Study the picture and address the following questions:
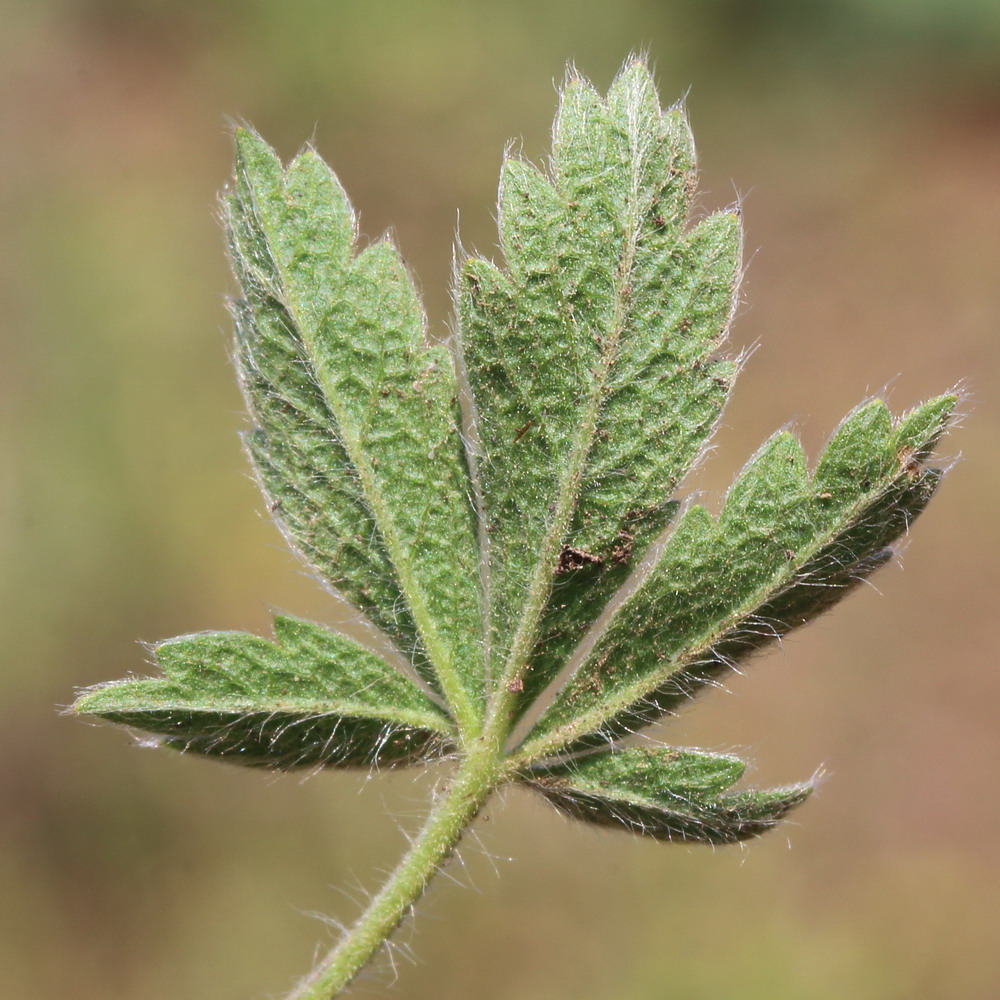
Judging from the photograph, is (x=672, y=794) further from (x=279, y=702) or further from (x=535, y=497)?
(x=279, y=702)

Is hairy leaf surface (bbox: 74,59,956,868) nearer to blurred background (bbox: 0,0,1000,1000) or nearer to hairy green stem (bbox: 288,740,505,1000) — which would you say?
hairy green stem (bbox: 288,740,505,1000)

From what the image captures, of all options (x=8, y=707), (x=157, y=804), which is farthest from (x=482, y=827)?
(x=8, y=707)

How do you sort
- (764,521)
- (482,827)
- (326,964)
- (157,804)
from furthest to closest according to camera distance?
(157,804) < (482,827) < (764,521) < (326,964)

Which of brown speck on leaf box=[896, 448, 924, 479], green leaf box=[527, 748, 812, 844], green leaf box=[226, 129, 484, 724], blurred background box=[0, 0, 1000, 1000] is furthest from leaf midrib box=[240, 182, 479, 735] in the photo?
blurred background box=[0, 0, 1000, 1000]

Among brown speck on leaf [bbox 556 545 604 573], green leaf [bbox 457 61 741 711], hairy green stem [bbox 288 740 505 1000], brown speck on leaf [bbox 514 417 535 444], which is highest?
green leaf [bbox 457 61 741 711]

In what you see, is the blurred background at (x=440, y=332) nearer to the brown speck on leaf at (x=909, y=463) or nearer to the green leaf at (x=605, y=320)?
the green leaf at (x=605, y=320)

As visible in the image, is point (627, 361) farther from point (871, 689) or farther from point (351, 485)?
point (871, 689)
